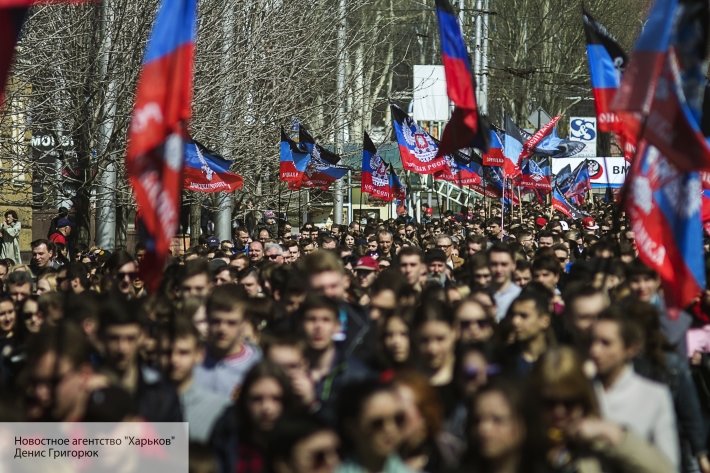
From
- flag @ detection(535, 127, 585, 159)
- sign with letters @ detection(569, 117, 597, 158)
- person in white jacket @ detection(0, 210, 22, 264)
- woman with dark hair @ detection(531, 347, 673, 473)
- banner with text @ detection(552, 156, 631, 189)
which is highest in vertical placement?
sign with letters @ detection(569, 117, 597, 158)

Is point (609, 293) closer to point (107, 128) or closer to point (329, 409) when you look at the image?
point (329, 409)

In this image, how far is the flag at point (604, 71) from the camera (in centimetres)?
1298

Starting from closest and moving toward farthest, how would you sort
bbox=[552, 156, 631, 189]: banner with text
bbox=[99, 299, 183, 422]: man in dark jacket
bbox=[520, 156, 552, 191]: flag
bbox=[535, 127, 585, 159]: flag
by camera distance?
bbox=[99, 299, 183, 422]: man in dark jacket, bbox=[535, 127, 585, 159]: flag, bbox=[520, 156, 552, 191]: flag, bbox=[552, 156, 631, 189]: banner with text

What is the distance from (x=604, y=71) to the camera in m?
13.2

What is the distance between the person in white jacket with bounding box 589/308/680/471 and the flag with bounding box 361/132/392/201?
1948 centimetres

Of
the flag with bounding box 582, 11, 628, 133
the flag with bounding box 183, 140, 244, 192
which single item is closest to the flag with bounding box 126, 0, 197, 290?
the flag with bounding box 582, 11, 628, 133

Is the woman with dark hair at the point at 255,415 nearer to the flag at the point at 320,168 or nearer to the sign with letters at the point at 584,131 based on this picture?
the flag at the point at 320,168

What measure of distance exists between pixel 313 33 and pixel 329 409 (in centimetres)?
2428

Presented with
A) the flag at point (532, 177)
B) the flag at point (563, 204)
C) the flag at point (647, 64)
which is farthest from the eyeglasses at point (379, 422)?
the flag at point (563, 204)

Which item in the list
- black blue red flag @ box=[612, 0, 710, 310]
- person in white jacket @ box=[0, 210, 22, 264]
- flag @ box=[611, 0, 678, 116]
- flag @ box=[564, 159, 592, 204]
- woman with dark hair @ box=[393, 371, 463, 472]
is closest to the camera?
woman with dark hair @ box=[393, 371, 463, 472]

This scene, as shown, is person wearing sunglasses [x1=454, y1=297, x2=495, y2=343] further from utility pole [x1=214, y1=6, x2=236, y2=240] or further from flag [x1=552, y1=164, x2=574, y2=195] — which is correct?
flag [x1=552, y1=164, x2=574, y2=195]

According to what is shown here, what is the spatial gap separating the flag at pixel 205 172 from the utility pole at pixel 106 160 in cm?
102

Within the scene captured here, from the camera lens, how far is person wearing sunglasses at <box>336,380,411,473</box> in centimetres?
532

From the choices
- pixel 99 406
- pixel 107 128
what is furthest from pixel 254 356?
pixel 107 128
